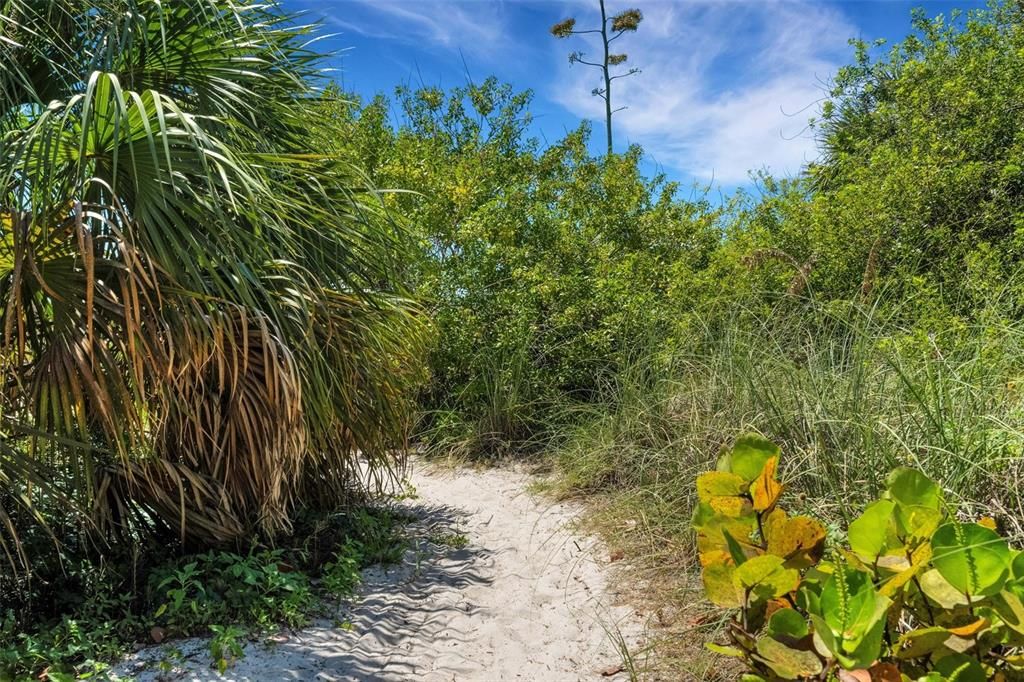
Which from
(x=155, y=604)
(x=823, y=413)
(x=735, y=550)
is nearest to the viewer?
(x=735, y=550)

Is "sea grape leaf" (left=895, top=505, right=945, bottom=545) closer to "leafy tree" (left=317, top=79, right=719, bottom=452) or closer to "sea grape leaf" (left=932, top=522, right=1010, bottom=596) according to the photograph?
"sea grape leaf" (left=932, top=522, right=1010, bottom=596)

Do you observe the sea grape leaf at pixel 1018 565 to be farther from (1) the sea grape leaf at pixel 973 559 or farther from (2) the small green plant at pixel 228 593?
(2) the small green plant at pixel 228 593

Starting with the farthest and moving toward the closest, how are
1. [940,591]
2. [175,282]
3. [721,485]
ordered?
[175,282] → [721,485] → [940,591]

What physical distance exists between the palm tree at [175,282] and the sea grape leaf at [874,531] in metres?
2.53

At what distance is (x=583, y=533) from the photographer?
15.4ft

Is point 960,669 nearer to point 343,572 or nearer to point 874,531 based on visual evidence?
point 874,531

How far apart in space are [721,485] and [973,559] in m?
0.55

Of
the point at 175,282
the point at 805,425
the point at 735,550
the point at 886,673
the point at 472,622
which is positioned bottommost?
the point at 472,622

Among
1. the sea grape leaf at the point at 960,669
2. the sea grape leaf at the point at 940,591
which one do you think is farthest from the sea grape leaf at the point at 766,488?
the sea grape leaf at the point at 960,669

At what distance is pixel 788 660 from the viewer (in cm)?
147

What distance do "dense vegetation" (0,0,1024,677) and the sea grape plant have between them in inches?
54.3

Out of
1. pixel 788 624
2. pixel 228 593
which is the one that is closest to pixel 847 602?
pixel 788 624

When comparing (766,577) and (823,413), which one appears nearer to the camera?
(766,577)

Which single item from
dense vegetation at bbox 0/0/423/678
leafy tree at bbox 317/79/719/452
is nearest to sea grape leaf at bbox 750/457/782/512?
dense vegetation at bbox 0/0/423/678
